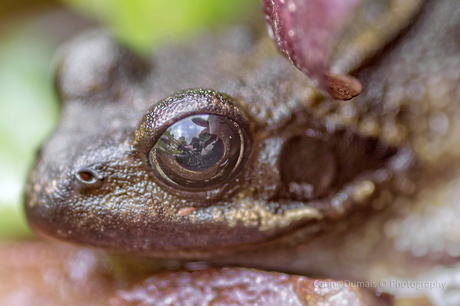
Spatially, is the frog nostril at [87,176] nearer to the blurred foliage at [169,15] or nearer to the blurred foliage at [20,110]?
the blurred foliage at [20,110]

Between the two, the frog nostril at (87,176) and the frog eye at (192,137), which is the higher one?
the frog eye at (192,137)

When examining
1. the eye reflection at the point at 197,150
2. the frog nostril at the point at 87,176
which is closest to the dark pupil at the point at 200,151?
the eye reflection at the point at 197,150

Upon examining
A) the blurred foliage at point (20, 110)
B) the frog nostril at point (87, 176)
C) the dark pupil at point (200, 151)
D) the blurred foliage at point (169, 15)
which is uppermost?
the blurred foliage at point (169, 15)

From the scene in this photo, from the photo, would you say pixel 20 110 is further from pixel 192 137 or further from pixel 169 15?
pixel 192 137

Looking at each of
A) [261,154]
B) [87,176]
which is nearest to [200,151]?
[261,154]

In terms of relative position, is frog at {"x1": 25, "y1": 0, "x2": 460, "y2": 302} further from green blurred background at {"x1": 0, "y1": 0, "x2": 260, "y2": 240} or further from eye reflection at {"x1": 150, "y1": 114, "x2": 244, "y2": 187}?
green blurred background at {"x1": 0, "y1": 0, "x2": 260, "y2": 240}

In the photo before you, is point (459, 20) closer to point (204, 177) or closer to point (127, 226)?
point (204, 177)

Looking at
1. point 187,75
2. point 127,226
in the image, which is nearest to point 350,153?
point 187,75
